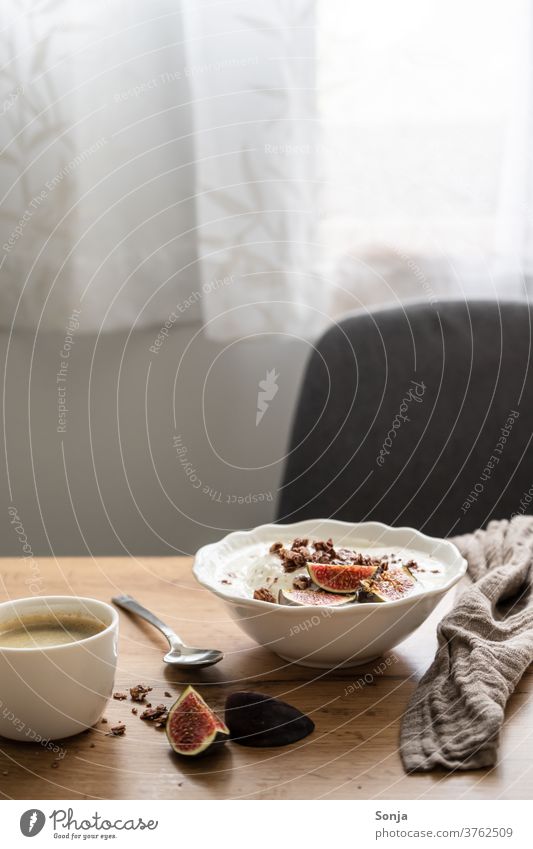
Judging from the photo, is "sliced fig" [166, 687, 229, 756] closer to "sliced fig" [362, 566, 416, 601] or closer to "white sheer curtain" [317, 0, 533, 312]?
"sliced fig" [362, 566, 416, 601]

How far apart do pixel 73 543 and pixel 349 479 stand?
86cm

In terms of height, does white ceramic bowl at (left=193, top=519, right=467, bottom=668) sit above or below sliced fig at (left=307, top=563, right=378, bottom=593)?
below

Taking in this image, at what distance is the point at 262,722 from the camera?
930mm

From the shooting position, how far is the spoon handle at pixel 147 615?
1.17 m

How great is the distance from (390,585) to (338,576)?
7 centimetres

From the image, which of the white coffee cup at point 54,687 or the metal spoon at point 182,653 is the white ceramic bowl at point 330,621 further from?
the white coffee cup at point 54,687

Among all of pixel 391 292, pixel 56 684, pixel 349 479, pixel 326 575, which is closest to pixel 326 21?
pixel 391 292

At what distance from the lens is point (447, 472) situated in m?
2.19

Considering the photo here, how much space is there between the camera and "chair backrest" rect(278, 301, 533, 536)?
2.18 m

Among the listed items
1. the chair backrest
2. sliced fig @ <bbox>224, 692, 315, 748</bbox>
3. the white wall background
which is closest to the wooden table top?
sliced fig @ <bbox>224, 692, 315, 748</bbox>

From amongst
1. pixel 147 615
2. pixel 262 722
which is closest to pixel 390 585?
pixel 262 722

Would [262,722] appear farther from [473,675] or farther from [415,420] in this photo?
[415,420]

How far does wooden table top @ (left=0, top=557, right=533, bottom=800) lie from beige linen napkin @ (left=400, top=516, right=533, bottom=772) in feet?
0.06
